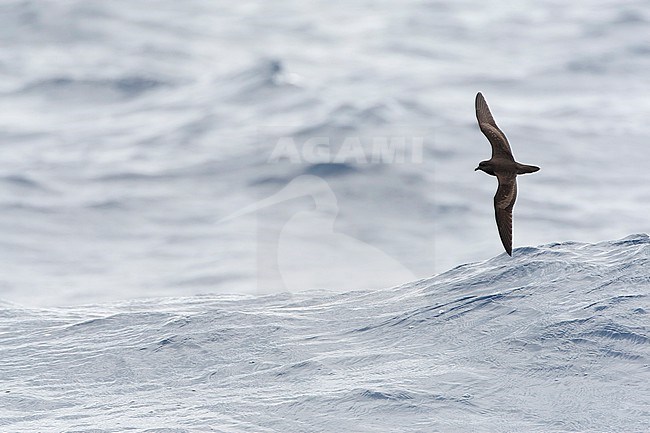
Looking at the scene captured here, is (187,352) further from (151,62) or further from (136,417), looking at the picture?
(151,62)

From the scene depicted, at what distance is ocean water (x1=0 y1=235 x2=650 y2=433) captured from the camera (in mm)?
11312

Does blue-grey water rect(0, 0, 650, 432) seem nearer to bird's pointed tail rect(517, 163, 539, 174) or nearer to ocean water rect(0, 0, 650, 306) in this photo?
ocean water rect(0, 0, 650, 306)

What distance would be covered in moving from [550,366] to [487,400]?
997 millimetres

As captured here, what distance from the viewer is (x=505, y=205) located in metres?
12.0

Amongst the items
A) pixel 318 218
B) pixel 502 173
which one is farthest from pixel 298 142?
pixel 502 173

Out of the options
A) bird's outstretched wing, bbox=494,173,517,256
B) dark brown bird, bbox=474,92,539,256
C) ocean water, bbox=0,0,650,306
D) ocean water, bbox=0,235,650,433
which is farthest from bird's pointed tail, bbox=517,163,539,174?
ocean water, bbox=0,0,650,306

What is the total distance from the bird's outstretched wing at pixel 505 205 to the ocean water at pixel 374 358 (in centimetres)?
142

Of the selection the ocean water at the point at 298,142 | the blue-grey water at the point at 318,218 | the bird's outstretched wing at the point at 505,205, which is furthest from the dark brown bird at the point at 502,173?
the ocean water at the point at 298,142

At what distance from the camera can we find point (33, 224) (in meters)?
22.2

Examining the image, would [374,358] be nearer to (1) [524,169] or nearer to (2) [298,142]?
(1) [524,169]

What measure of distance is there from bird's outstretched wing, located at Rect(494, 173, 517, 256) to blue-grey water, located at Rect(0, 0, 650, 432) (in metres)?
1.42

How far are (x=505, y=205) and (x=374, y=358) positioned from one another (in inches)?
91.4

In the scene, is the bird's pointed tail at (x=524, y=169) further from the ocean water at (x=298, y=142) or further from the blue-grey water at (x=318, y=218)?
the ocean water at (x=298, y=142)

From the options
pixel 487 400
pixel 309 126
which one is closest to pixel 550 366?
pixel 487 400
